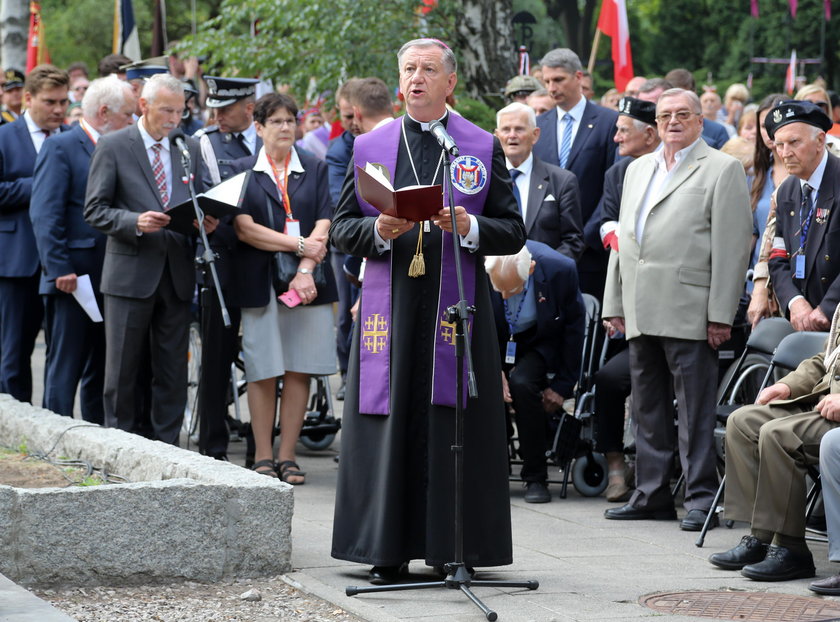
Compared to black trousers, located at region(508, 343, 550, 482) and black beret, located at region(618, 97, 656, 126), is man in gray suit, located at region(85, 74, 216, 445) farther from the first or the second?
black beret, located at region(618, 97, 656, 126)

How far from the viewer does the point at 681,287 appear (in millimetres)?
7754

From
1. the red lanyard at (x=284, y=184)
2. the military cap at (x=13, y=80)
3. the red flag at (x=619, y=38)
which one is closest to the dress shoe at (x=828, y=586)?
the red lanyard at (x=284, y=184)

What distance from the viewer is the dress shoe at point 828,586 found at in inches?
241

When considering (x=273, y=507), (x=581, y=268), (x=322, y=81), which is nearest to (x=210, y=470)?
(x=273, y=507)

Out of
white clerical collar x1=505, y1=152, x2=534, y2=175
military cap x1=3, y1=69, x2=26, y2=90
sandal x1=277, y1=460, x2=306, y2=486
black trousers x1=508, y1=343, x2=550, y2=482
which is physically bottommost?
sandal x1=277, y1=460, x2=306, y2=486

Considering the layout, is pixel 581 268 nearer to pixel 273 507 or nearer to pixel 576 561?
pixel 576 561

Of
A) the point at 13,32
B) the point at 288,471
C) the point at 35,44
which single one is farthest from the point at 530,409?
the point at 13,32

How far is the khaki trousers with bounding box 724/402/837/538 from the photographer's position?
647 cm

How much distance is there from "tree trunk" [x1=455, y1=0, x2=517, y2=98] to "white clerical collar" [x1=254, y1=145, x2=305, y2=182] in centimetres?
718

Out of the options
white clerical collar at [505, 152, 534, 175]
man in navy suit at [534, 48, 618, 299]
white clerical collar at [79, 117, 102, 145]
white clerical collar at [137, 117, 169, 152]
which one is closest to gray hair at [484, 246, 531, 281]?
white clerical collar at [505, 152, 534, 175]

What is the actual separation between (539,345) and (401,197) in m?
3.14

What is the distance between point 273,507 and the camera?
6195 mm

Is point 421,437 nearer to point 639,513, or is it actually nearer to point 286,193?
point 639,513

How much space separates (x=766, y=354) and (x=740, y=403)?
2.24 feet
